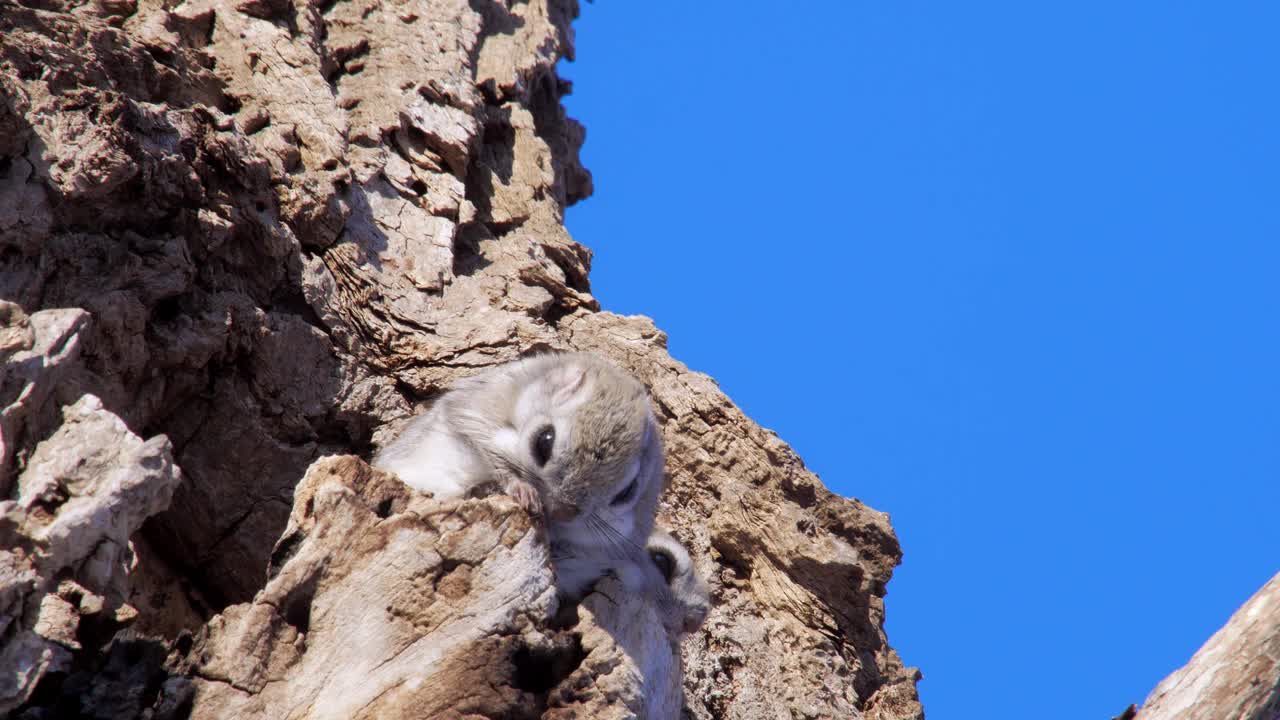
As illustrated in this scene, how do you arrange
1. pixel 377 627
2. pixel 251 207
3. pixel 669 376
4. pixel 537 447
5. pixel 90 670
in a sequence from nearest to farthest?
pixel 90 670, pixel 377 627, pixel 537 447, pixel 251 207, pixel 669 376

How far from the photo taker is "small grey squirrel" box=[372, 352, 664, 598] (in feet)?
17.3

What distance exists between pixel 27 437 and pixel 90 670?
75 cm

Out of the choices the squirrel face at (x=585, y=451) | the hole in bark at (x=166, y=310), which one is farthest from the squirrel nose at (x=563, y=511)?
the hole in bark at (x=166, y=310)

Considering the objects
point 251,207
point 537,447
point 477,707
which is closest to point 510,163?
point 251,207

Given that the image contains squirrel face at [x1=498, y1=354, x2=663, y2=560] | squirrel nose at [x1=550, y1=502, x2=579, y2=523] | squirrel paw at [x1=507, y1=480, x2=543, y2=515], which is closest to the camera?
squirrel paw at [x1=507, y1=480, x2=543, y2=515]

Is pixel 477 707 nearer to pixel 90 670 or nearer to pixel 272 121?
pixel 90 670

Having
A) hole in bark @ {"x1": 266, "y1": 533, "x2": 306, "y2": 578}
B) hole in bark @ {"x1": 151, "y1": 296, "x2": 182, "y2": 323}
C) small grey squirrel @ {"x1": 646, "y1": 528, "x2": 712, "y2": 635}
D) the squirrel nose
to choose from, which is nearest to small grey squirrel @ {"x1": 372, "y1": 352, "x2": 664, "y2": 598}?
the squirrel nose

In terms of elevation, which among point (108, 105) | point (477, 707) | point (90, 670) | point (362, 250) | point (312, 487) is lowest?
point (90, 670)

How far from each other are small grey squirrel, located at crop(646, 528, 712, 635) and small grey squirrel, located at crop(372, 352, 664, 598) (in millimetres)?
112

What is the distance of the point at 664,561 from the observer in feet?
19.3

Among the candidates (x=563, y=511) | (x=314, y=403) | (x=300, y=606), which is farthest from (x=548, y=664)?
(x=314, y=403)

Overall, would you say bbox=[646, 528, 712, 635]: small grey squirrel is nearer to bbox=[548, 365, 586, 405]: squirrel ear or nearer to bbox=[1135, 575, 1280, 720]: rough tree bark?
bbox=[548, 365, 586, 405]: squirrel ear

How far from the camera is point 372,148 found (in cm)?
726

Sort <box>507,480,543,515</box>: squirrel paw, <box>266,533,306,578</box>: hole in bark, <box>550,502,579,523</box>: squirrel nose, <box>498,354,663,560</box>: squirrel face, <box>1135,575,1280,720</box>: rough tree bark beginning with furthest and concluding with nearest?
<box>498,354,663,560</box>: squirrel face, <box>550,502,579,523</box>: squirrel nose, <box>507,480,543,515</box>: squirrel paw, <box>266,533,306,578</box>: hole in bark, <box>1135,575,1280,720</box>: rough tree bark
